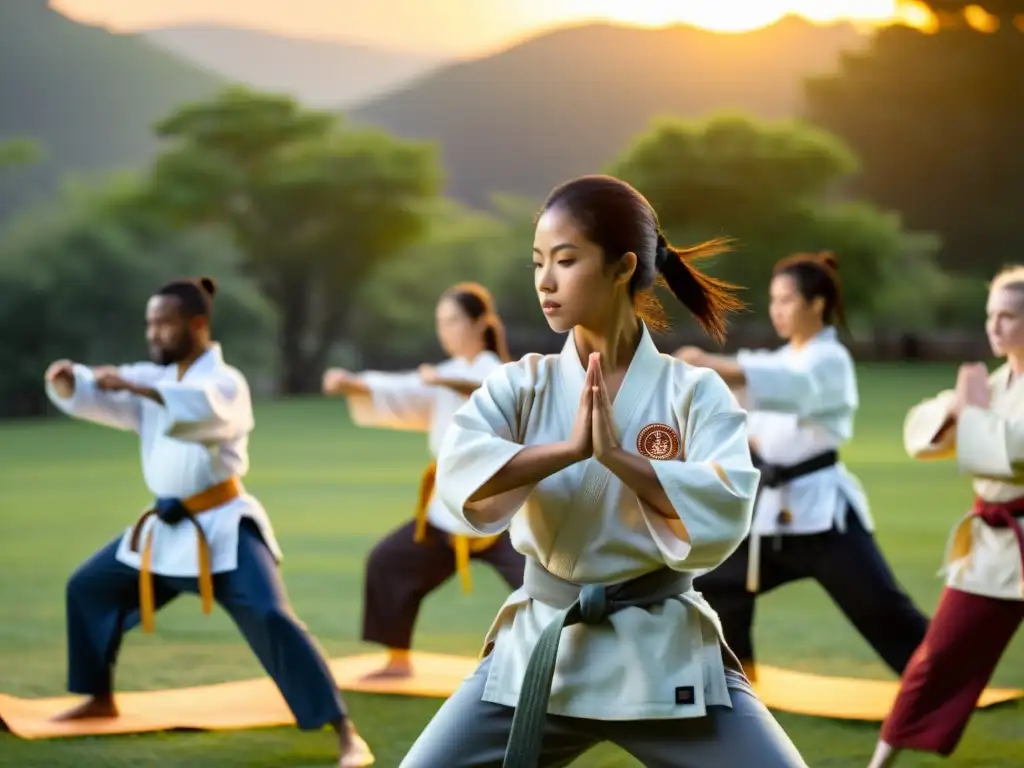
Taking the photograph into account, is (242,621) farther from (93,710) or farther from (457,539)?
(457,539)

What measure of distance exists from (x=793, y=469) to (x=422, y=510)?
1.24 metres

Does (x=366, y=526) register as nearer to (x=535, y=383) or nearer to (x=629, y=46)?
(x=535, y=383)

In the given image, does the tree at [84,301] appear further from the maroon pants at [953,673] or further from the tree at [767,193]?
the maroon pants at [953,673]

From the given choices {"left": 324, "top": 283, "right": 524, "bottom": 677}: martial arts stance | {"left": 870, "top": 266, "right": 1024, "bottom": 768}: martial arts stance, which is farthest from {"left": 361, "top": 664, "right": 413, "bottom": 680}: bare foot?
{"left": 870, "top": 266, "right": 1024, "bottom": 768}: martial arts stance

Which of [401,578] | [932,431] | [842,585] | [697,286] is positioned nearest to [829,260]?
[842,585]

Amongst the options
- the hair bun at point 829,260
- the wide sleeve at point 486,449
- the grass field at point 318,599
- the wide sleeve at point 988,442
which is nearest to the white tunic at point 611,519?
the wide sleeve at point 486,449

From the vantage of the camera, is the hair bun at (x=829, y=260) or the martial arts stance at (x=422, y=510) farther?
the martial arts stance at (x=422, y=510)

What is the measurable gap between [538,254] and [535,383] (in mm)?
198

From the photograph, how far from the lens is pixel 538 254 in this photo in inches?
86.0

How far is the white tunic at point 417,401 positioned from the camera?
4949mm

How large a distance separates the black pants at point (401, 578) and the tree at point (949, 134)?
32404mm

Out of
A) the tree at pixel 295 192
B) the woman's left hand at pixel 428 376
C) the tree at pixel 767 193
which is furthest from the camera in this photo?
the tree at pixel 767 193

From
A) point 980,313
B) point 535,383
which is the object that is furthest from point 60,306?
point 535,383

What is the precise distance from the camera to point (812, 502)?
4.50 metres
